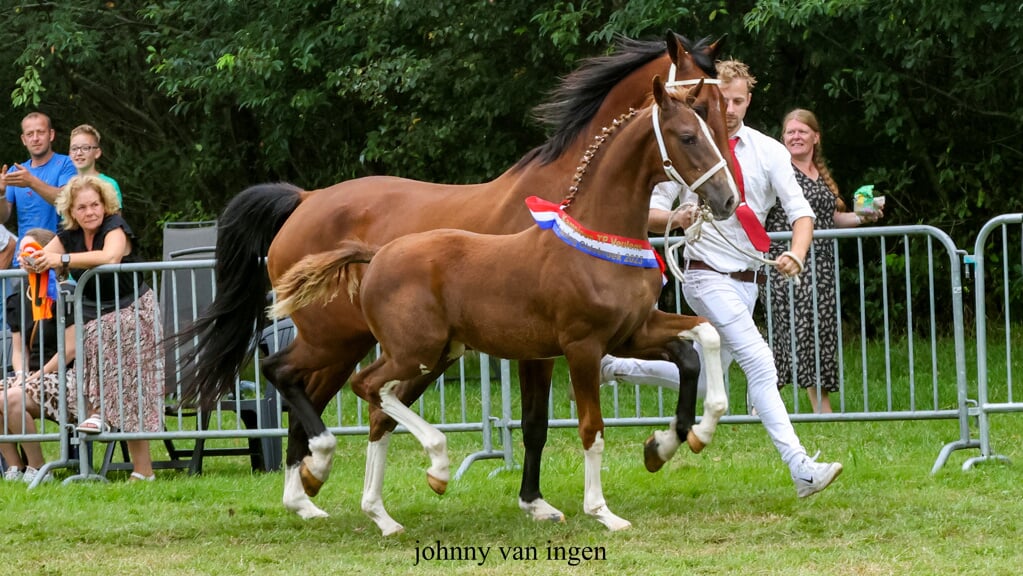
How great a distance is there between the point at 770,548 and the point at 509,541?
1.08m

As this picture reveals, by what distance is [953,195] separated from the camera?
14078mm

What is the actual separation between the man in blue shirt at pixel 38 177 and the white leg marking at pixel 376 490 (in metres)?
4.35

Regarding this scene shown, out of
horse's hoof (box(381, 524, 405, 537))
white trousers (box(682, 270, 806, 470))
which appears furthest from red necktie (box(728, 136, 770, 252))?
horse's hoof (box(381, 524, 405, 537))

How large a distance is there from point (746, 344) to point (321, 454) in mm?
1936

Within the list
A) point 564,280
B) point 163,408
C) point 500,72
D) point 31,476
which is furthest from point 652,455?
point 500,72

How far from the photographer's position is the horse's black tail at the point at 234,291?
23.5 ft

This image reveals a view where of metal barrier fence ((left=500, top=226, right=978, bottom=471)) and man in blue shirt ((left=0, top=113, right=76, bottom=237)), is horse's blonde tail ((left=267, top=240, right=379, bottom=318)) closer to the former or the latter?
metal barrier fence ((left=500, top=226, right=978, bottom=471))

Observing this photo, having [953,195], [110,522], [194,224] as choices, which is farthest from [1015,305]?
[110,522]

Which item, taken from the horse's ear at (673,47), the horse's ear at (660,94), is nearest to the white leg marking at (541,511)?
the horse's ear at (660,94)

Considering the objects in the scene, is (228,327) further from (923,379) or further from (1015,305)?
(1015,305)

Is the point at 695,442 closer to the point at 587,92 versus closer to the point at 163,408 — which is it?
the point at 587,92

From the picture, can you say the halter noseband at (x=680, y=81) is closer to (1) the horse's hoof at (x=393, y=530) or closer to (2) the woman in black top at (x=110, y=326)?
Result: (1) the horse's hoof at (x=393, y=530)

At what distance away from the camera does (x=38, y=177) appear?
9734 millimetres

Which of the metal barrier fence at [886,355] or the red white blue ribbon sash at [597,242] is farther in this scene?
the metal barrier fence at [886,355]
